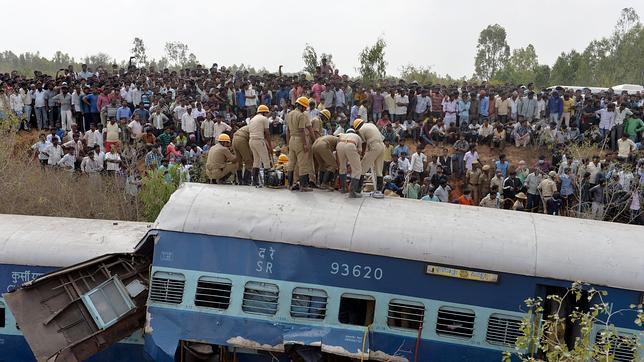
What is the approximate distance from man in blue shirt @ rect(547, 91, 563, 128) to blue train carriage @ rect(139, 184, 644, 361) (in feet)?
38.2

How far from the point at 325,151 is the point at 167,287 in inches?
133

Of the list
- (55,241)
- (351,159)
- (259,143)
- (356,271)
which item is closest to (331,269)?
(356,271)

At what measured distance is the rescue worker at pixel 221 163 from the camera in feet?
39.0

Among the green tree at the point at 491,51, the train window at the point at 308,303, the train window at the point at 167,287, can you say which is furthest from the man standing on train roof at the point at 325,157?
the green tree at the point at 491,51

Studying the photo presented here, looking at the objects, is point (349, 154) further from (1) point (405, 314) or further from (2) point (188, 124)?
(2) point (188, 124)

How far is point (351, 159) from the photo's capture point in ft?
36.6

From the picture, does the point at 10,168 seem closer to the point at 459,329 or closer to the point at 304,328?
the point at 304,328

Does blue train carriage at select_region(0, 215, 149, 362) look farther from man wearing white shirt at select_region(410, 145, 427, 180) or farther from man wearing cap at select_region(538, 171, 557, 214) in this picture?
man wearing cap at select_region(538, 171, 557, 214)

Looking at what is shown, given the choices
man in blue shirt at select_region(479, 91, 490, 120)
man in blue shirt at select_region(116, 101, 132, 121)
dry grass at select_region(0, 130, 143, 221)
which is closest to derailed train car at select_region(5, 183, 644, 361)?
dry grass at select_region(0, 130, 143, 221)

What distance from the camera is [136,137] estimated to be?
63.3ft

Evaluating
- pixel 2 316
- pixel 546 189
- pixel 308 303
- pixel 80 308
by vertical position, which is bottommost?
pixel 2 316

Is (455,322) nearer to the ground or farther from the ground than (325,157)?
nearer to the ground

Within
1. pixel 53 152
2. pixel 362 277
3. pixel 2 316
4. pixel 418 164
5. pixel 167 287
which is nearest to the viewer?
pixel 362 277

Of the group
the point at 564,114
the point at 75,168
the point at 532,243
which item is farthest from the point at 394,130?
the point at 532,243
